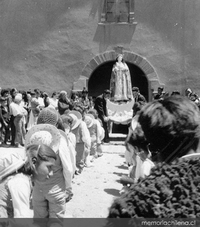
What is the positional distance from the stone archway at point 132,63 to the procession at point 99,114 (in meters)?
0.04

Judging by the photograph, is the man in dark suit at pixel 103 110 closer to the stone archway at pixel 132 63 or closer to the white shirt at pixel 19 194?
the stone archway at pixel 132 63

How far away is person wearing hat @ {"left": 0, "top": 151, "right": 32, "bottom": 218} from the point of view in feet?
9.74

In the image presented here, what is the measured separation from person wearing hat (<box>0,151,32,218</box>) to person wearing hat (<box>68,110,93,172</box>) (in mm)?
4832

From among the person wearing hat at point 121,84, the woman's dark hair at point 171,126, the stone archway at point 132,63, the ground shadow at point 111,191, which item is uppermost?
the stone archway at point 132,63

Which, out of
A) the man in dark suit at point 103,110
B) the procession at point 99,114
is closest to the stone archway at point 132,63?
the procession at point 99,114

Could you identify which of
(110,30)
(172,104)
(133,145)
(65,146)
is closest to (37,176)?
(65,146)

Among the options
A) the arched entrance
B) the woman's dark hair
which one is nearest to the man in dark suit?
the arched entrance

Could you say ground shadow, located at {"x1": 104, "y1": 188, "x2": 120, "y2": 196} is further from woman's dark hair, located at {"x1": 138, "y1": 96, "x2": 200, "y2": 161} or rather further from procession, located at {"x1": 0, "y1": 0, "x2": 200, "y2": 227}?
woman's dark hair, located at {"x1": 138, "y1": 96, "x2": 200, "y2": 161}

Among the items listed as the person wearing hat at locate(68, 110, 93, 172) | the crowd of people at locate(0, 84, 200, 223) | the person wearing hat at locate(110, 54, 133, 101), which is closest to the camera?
the crowd of people at locate(0, 84, 200, 223)

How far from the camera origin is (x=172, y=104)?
1.84 m

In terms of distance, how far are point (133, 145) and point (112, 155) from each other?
8640mm

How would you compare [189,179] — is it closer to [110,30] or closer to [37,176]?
[37,176]

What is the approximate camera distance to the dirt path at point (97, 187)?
18.5 ft

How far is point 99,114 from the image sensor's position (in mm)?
13008
